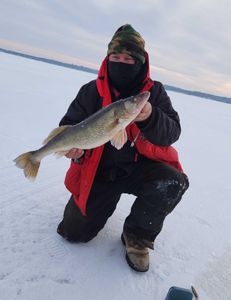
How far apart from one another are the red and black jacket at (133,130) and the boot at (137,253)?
1.63 feet

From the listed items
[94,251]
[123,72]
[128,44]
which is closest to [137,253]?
[94,251]

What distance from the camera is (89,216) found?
10.7 ft

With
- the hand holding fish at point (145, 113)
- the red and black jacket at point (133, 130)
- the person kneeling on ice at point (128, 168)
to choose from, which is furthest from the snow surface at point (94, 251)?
the hand holding fish at point (145, 113)

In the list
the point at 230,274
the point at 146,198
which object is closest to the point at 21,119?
the point at 146,198

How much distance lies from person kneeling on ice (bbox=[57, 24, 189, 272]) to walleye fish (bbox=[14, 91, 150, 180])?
20 cm

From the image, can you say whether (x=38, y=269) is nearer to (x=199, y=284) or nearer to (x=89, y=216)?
(x=89, y=216)

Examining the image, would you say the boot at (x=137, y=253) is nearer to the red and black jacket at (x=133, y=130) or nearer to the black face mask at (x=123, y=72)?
the red and black jacket at (x=133, y=130)

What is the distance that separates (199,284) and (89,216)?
1111mm

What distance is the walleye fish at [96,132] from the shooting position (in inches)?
100

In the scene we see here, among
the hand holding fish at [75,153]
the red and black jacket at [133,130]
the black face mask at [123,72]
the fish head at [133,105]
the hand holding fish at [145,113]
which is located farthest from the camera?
the black face mask at [123,72]

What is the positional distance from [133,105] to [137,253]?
4.40 feet

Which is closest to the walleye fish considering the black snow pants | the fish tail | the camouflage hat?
the fish tail

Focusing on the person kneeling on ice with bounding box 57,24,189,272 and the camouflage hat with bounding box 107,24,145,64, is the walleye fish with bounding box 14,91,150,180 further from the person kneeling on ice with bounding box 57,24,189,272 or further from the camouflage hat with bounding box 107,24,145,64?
the camouflage hat with bounding box 107,24,145,64

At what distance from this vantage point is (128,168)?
3271 millimetres
